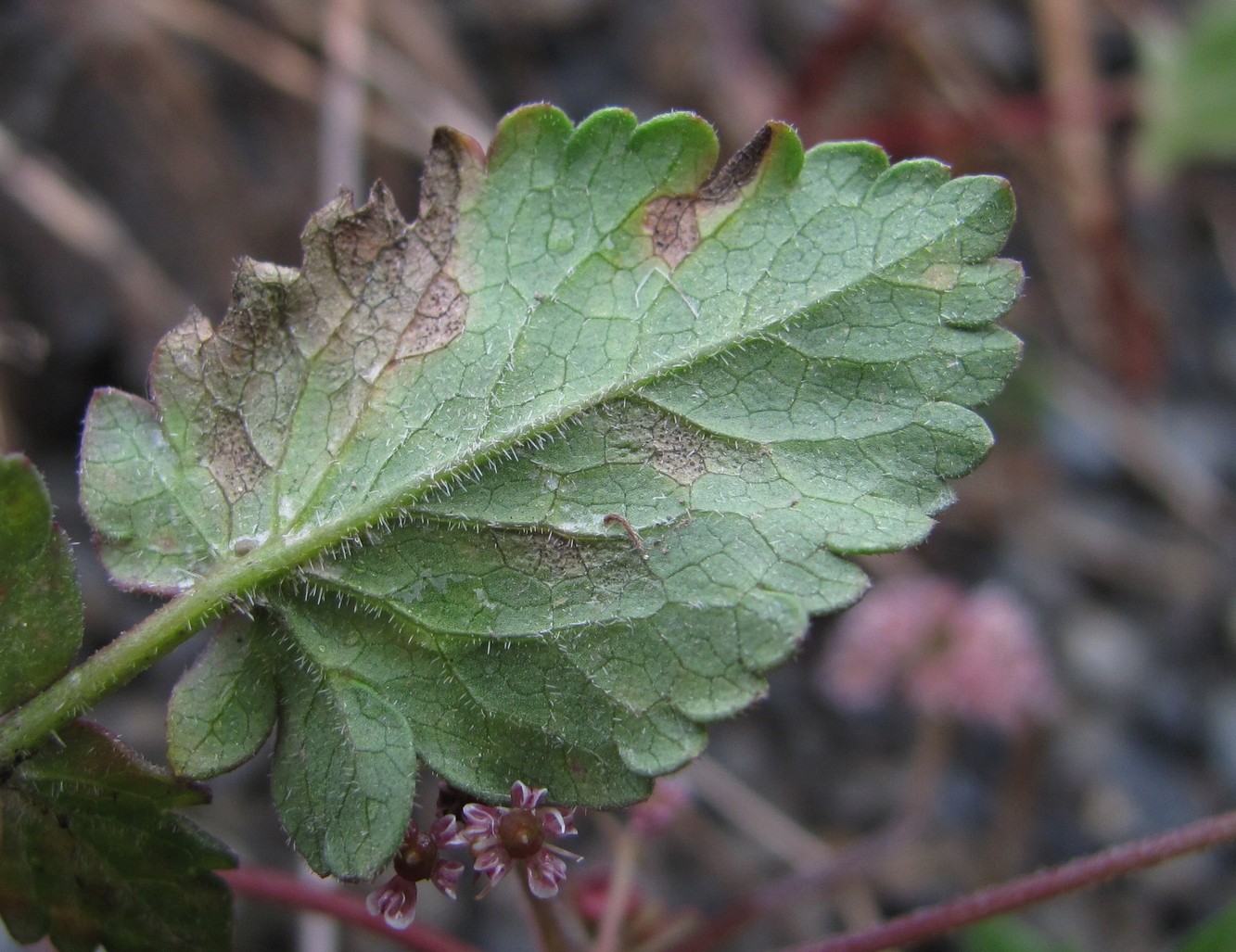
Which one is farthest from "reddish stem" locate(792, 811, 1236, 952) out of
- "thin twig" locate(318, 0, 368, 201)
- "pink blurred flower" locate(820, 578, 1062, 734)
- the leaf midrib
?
"thin twig" locate(318, 0, 368, 201)

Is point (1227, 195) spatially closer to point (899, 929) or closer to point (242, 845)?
point (899, 929)

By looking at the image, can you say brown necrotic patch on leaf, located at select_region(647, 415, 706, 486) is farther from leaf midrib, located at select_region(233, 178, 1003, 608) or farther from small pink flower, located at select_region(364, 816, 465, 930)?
small pink flower, located at select_region(364, 816, 465, 930)

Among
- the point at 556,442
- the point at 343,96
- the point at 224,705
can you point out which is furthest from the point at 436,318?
the point at 343,96

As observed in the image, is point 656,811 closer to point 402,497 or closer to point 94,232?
point 402,497

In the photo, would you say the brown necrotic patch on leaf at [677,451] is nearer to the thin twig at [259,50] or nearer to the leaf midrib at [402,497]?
the leaf midrib at [402,497]

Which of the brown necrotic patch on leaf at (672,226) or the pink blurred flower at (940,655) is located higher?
the brown necrotic patch on leaf at (672,226)

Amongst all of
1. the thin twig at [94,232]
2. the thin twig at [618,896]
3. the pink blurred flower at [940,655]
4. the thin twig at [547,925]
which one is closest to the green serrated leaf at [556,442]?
the thin twig at [547,925]

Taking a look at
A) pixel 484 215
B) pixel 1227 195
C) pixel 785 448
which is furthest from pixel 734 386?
pixel 1227 195
